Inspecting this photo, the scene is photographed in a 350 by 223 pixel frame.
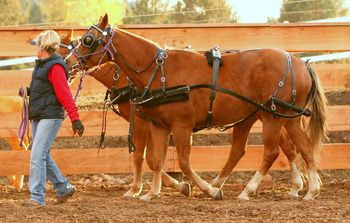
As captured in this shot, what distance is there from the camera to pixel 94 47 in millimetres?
8055

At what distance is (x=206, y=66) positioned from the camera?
8195 millimetres

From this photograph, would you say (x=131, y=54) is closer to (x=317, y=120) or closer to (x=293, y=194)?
(x=317, y=120)

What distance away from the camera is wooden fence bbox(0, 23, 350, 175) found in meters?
10.1

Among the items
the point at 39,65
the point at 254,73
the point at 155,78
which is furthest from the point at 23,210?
the point at 254,73

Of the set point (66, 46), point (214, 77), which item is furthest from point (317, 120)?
point (66, 46)

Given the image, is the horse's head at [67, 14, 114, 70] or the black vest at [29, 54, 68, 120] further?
the horse's head at [67, 14, 114, 70]

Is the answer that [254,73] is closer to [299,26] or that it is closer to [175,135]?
[175,135]

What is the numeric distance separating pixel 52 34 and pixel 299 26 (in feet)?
13.3

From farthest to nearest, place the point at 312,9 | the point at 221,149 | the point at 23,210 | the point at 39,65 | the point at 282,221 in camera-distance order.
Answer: the point at 312,9
the point at 221,149
the point at 39,65
the point at 23,210
the point at 282,221

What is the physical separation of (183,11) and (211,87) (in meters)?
29.8

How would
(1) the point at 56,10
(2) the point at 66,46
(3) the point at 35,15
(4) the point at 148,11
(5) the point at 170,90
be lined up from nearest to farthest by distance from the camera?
(5) the point at 170,90
(2) the point at 66,46
(4) the point at 148,11
(1) the point at 56,10
(3) the point at 35,15

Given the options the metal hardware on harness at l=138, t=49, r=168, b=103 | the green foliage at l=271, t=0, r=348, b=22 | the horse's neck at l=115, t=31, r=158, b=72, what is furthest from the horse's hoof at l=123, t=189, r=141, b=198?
the green foliage at l=271, t=0, r=348, b=22

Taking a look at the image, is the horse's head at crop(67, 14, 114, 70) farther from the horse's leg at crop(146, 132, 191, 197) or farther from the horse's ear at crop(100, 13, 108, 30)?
the horse's leg at crop(146, 132, 191, 197)

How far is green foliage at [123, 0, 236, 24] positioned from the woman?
28.2 metres
